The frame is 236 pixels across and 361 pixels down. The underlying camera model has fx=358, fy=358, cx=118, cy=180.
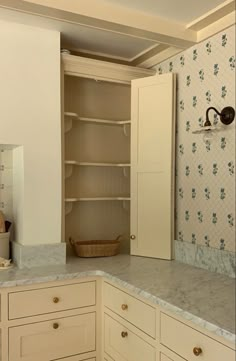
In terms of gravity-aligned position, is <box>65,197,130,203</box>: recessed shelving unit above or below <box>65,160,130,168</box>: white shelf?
below

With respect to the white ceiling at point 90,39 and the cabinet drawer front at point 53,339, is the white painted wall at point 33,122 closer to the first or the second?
the white ceiling at point 90,39

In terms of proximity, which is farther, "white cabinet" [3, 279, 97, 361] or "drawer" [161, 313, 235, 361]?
"white cabinet" [3, 279, 97, 361]

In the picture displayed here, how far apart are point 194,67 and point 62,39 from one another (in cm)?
77

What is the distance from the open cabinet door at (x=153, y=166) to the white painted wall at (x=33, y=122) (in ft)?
1.65

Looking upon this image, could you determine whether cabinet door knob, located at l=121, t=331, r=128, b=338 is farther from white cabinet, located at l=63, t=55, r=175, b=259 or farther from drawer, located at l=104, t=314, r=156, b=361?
white cabinet, located at l=63, t=55, r=175, b=259

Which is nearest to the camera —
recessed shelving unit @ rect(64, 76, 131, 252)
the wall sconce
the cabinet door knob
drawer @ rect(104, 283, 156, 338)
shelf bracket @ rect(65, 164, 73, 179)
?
drawer @ rect(104, 283, 156, 338)

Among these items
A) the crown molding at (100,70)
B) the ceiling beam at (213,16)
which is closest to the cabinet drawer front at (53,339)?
the crown molding at (100,70)

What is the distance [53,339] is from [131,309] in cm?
44

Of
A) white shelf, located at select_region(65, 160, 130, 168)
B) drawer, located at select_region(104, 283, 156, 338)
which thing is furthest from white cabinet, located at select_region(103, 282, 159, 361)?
white shelf, located at select_region(65, 160, 130, 168)

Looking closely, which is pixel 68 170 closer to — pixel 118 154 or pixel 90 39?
pixel 118 154

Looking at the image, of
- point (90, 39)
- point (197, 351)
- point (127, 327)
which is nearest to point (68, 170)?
point (90, 39)

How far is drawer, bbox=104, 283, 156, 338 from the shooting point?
148cm

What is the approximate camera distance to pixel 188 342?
4.23 ft

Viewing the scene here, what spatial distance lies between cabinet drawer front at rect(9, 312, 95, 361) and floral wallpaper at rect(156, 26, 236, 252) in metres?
0.73
